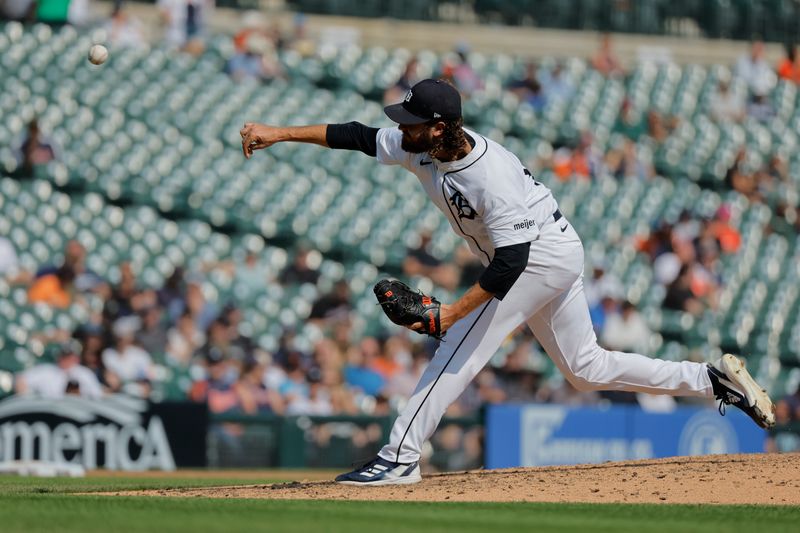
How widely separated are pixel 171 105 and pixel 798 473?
33.0ft

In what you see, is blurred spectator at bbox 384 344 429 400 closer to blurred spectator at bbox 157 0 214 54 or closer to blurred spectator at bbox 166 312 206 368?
blurred spectator at bbox 166 312 206 368

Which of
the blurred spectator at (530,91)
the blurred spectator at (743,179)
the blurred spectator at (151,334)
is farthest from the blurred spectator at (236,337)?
the blurred spectator at (743,179)

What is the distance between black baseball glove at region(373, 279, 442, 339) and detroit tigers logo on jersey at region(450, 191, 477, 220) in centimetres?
39

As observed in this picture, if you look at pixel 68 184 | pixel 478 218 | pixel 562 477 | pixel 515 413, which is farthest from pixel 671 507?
pixel 68 184

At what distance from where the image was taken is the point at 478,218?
5.79 meters

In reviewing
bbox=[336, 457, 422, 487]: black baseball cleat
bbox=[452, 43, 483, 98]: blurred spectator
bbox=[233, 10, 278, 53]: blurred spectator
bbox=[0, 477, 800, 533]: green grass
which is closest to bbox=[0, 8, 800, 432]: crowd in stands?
bbox=[233, 10, 278, 53]: blurred spectator

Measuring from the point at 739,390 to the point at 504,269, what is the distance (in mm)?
1453

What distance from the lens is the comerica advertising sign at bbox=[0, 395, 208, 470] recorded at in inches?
398

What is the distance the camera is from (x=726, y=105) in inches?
715

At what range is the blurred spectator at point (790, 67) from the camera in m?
19.1

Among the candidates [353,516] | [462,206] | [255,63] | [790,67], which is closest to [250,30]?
[255,63]

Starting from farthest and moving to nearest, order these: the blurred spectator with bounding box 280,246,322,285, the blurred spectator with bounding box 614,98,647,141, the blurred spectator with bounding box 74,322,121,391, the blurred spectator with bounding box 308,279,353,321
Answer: the blurred spectator with bounding box 614,98,647,141
the blurred spectator with bounding box 280,246,322,285
the blurred spectator with bounding box 308,279,353,321
the blurred spectator with bounding box 74,322,121,391

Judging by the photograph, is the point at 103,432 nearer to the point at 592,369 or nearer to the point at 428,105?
the point at 592,369

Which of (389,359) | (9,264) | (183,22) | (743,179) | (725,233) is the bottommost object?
(389,359)
